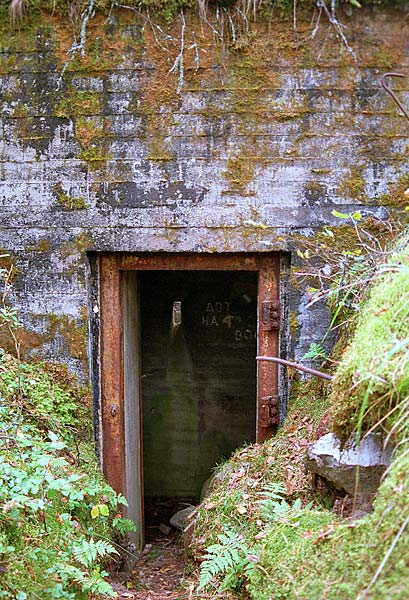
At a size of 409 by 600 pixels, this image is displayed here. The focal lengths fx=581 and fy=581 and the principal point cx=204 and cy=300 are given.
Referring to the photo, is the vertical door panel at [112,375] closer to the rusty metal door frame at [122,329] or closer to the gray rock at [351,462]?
the rusty metal door frame at [122,329]

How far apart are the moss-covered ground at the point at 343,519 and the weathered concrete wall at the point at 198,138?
1255mm

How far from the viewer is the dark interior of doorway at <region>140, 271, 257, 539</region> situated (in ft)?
24.3

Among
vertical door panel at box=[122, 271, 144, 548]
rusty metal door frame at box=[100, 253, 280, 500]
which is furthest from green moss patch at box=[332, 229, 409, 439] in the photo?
vertical door panel at box=[122, 271, 144, 548]

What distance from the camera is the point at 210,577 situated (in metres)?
3.00

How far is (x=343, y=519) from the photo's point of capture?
91.7 inches

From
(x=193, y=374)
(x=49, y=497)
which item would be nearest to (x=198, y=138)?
(x=49, y=497)

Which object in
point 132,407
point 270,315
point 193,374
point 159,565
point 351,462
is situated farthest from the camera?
point 193,374

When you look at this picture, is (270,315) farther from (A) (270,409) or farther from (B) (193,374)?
(B) (193,374)

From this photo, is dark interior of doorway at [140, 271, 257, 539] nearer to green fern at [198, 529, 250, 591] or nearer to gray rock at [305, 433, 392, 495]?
green fern at [198, 529, 250, 591]

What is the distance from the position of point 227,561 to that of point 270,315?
2068 mm

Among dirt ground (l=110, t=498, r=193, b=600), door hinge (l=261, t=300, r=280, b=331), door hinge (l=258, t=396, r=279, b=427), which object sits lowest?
dirt ground (l=110, t=498, r=193, b=600)

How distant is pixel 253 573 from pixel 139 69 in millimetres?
3495

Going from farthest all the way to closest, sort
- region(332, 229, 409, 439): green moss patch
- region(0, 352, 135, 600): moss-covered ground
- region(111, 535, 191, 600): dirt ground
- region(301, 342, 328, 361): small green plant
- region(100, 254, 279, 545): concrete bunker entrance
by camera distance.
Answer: region(100, 254, 279, 545): concrete bunker entrance, region(301, 342, 328, 361): small green plant, region(111, 535, 191, 600): dirt ground, region(0, 352, 135, 600): moss-covered ground, region(332, 229, 409, 439): green moss patch

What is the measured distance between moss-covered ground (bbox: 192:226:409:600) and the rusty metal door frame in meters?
0.71
